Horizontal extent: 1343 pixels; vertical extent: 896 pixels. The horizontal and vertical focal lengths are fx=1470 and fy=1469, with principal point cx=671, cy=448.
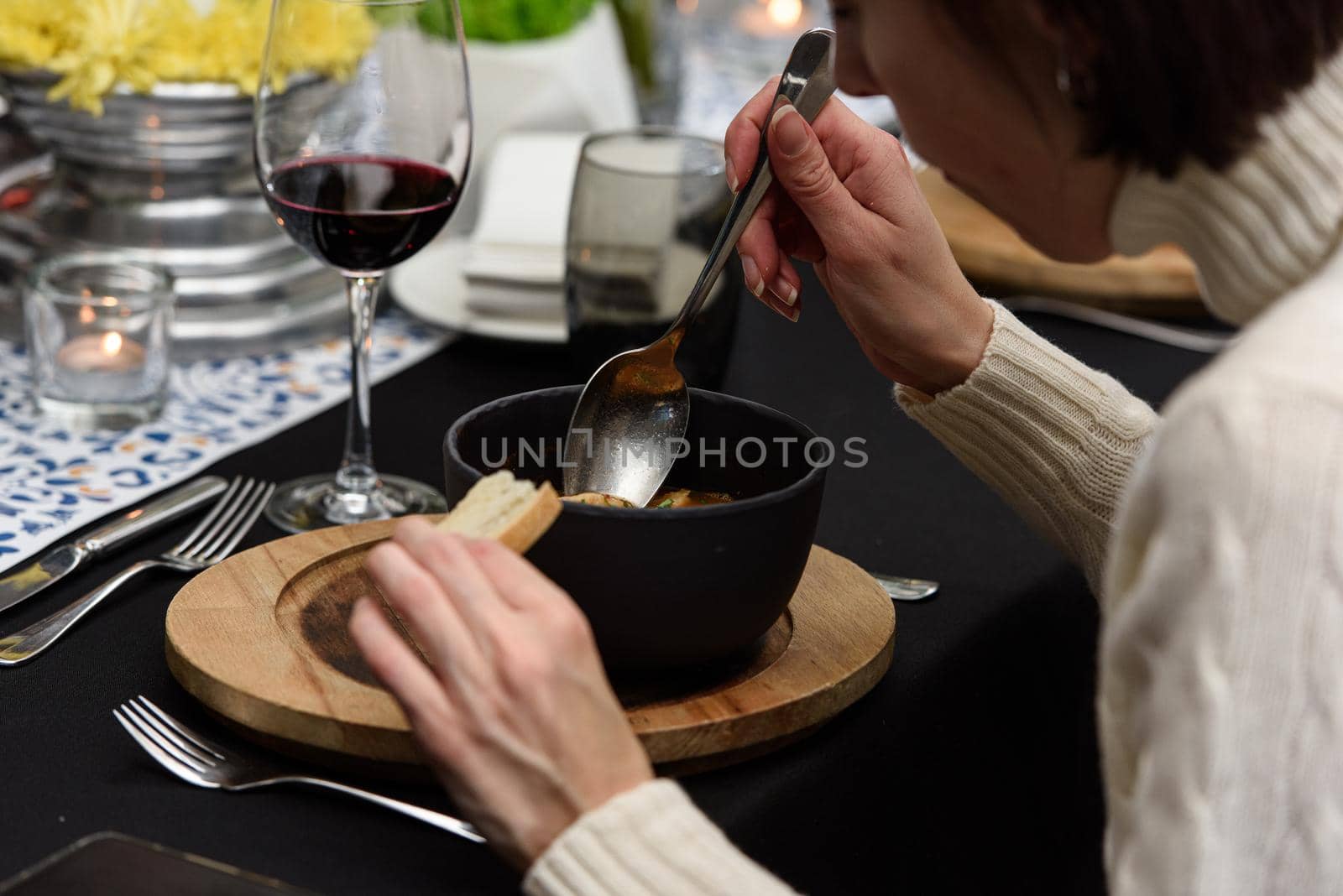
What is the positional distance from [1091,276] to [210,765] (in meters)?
1.20

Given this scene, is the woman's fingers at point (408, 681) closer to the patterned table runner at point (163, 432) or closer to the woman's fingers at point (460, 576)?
the woman's fingers at point (460, 576)

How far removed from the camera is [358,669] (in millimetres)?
819

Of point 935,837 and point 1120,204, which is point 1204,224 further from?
point 935,837

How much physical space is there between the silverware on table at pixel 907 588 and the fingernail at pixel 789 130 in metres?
0.30

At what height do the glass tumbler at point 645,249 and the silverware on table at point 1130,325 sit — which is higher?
the glass tumbler at point 645,249

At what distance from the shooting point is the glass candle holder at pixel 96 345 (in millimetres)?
1223

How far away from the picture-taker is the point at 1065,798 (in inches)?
32.0

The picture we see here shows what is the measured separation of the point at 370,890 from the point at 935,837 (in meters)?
0.29

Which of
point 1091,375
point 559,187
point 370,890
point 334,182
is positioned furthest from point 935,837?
point 559,187

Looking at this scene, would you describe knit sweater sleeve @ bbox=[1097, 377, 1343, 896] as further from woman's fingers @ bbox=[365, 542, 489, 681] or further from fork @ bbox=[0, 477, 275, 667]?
fork @ bbox=[0, 477, 275, 667]

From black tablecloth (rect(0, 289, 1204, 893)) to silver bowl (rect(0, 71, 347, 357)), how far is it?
277 millimetres

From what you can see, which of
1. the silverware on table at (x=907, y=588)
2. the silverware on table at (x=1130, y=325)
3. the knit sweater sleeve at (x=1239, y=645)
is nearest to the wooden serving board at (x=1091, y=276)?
the silverware on table at (x=1130, y=325)

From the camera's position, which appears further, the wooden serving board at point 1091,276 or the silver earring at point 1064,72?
the wooden serving board at point 1091,276

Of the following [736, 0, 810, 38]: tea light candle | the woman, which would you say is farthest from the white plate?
[736, 0, 810, 38]: tea light candle
